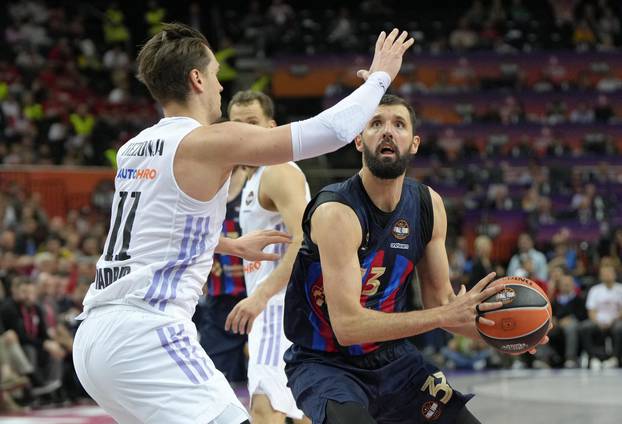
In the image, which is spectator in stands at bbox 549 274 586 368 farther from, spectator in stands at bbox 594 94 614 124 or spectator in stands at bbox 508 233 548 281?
spectator in stands at bbox 594 94 614 124

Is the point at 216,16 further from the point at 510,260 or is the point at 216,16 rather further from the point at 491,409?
the point at 491,409

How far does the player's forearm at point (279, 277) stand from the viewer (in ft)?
18.2

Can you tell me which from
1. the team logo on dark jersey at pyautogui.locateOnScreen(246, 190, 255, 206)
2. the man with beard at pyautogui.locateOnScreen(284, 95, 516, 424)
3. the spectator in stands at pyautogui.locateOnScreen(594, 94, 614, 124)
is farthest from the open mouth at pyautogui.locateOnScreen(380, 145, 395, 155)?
the spectator in stands at pyautogui.locateOnScreen(594, 94, 614, 124)

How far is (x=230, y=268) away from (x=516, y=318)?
2875mm

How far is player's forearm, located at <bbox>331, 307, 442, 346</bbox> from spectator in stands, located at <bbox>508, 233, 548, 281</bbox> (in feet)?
38.2

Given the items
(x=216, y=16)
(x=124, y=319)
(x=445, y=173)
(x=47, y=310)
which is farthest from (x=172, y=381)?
(x=216, y=16)

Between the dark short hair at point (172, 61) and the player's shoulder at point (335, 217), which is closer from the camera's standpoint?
the dark short hair at point (172, 61)

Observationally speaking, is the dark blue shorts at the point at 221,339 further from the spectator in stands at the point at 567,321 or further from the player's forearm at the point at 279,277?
the spectator in stands at the point at 567,321

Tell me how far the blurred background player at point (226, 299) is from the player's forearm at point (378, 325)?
2.41m

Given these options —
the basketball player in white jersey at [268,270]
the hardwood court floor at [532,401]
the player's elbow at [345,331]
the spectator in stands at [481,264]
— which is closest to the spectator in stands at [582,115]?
the spectator in stands at [481,264]

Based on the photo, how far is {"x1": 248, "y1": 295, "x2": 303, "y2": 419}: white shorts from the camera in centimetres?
597

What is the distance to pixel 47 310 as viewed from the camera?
12117 mm

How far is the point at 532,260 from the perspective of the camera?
16.2 m

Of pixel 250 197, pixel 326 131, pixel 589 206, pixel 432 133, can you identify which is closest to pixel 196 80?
pixel 326 131
